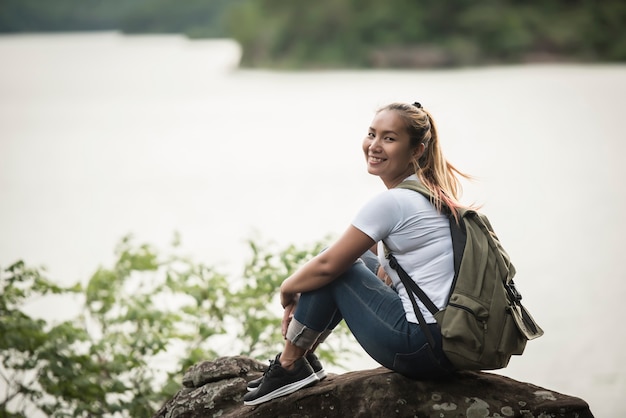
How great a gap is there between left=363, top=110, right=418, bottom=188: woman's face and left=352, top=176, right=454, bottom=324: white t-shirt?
14 cm

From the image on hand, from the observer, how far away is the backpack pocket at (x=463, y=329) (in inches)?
105

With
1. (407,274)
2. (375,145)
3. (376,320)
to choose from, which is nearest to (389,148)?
(375,145)

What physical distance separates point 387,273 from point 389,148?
0.41 m

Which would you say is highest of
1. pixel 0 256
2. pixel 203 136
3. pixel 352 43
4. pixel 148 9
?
pixel 148 9

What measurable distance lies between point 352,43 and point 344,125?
12.3 meters

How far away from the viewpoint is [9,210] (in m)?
14.0

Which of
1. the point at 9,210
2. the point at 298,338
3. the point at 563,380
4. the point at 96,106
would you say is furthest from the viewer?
the point at 96,106

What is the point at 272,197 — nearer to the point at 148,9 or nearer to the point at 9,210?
the point at 9,210

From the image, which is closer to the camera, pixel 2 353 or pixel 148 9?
pixel 2 353

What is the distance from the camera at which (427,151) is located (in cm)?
299

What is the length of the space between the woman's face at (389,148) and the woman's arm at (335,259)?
10.9 inches

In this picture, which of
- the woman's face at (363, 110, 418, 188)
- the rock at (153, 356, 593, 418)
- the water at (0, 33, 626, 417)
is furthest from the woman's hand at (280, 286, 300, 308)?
the water at (0, 33, 626, 417)

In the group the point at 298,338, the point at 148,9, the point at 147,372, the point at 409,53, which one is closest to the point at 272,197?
the point at 147,372

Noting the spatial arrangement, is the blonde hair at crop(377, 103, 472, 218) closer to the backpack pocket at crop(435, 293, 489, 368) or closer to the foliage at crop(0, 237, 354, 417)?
the backpack pocket at crop(435, 293, 489, 368)
